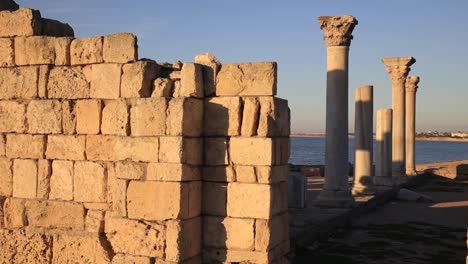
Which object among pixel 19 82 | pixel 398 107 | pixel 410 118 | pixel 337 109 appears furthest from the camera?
pixel 410 118

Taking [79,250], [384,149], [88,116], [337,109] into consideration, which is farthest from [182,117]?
[384,149]

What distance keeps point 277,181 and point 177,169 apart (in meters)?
1.36

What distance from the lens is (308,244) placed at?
11.5 meters

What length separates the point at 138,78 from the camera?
7.75m

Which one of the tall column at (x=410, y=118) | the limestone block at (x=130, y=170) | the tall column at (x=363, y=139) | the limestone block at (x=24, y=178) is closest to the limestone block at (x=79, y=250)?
the limestone block at (x=24, y=178)

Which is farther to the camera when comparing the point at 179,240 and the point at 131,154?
the point at 131,154

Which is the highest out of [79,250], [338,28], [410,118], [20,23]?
[338,28]

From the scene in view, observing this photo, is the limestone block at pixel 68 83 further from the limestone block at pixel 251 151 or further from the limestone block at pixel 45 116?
the limestone block at pixel 251 151

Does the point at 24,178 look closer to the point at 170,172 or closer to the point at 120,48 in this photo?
the point at 120,48

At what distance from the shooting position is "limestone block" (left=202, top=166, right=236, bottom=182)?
24.5 ft

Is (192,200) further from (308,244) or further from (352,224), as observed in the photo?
(352,224)

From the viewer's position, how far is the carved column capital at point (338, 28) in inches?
586

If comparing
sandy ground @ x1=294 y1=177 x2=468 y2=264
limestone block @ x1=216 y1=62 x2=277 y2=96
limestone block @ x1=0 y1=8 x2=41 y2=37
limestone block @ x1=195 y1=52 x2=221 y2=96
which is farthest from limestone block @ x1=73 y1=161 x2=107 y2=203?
sandy ground @ x1=294 y1=177 x2=468 y2=264

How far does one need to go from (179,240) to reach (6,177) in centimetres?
347
